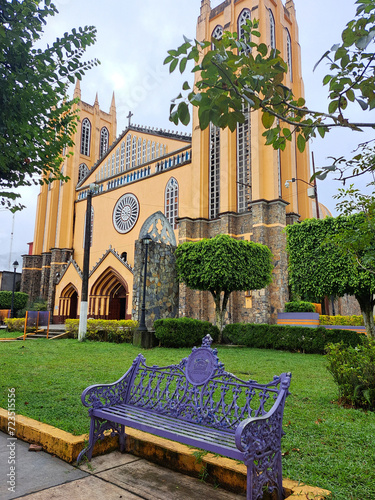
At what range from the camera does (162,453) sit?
3.35 meters

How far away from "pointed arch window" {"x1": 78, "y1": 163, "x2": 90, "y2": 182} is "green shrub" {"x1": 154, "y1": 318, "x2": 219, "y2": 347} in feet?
95.1

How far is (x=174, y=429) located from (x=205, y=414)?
40 cm

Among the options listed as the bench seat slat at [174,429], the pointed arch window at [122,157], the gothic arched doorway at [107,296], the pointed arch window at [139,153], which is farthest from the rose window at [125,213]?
the bench seat slat at [174,429]

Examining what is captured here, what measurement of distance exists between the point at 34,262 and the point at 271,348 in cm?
3059

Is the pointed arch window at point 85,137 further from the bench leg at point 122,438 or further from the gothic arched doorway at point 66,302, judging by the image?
the bench leg at point 122,438

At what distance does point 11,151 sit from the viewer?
5426 millimetres

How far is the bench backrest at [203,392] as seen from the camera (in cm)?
319

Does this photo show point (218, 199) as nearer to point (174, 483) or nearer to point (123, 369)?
point (123, 369)

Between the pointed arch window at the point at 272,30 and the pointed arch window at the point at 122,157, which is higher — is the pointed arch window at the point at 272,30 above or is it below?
above

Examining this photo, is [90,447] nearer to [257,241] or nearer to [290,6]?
[257,241]

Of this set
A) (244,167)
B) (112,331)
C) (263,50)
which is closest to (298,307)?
(244,167)

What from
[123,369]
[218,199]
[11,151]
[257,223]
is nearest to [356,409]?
[123,369]

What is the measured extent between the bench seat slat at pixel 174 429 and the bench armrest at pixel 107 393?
85mm

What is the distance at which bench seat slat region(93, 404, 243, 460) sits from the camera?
2684 millimetres
